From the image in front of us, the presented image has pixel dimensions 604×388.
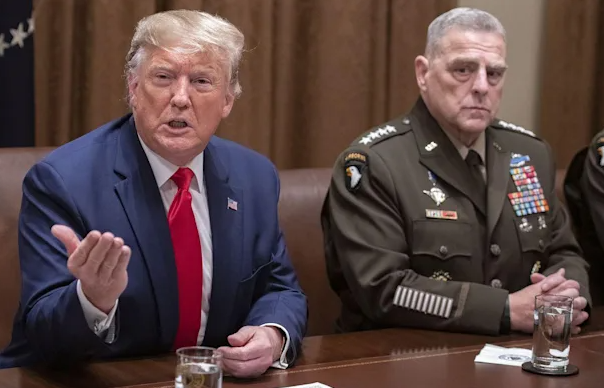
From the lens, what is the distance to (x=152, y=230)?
2.48 metres

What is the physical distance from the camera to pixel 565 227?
3463mm

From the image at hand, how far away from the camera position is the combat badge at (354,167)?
126 inches

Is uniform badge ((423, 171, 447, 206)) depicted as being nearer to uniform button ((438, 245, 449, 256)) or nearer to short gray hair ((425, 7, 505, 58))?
uniform button ((438, 245, 449, 256))

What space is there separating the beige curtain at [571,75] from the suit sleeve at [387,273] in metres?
1.86

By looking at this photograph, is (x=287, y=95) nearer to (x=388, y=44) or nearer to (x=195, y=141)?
(x=388, y=44)

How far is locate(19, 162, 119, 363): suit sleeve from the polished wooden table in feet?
0.23

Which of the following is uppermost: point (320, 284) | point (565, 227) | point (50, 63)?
point (50, 63)

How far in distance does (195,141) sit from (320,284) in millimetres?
1071

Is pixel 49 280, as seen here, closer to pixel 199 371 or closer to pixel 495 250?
pixel 199 371

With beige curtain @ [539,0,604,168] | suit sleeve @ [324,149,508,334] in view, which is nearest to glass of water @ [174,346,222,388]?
suit sleeve @ [324,149,508,334]

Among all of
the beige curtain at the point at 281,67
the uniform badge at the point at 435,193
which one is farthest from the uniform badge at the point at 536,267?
the beige curtain at the point at 281,67

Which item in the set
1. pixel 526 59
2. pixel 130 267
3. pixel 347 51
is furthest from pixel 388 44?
pixel 130 267

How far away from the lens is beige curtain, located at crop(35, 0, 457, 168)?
354cm

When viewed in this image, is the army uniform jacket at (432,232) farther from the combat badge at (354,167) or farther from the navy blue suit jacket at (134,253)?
the navy blue suit jacket at (134,253)
